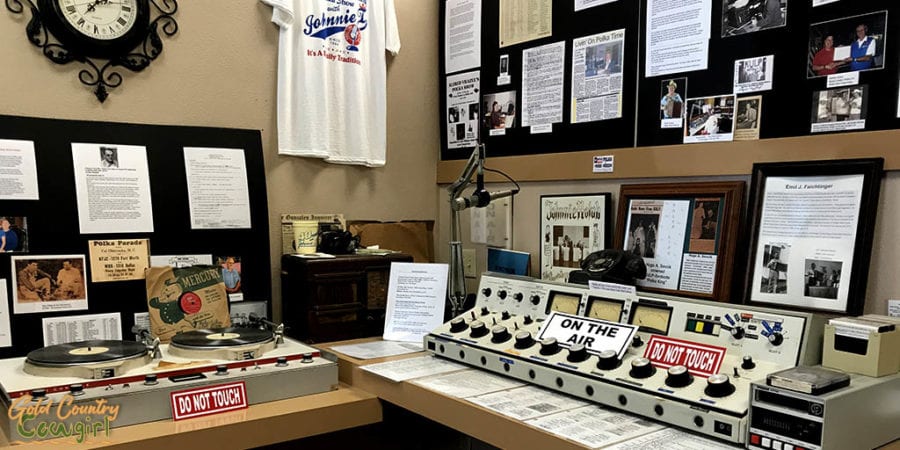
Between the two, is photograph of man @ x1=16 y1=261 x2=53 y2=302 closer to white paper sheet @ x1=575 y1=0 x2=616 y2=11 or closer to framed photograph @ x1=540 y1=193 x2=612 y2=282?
framed photograph @ x1=540 y1=193 x2=612 y2=282

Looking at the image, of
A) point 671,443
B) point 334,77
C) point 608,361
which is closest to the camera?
point 671,443

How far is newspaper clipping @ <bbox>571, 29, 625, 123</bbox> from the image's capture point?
2129 millimetres

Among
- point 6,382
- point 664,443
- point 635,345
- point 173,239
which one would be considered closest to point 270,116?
point 173,239

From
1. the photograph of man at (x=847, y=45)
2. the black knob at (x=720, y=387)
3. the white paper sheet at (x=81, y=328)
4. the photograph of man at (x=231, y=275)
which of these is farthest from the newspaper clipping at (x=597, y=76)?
the white paper sheet at (x=81, y=328)

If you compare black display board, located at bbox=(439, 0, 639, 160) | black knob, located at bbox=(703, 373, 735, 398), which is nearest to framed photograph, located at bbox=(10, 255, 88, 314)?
black display board, located at bbox=(439, 0, 639, 160)

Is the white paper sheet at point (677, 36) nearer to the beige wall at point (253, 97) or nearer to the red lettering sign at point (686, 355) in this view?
the red lettering sign at point (686, 355)

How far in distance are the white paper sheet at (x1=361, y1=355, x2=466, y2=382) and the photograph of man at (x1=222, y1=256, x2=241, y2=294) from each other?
2.14ft

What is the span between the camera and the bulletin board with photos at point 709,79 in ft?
5.19

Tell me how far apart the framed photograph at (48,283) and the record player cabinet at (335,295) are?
65 cm

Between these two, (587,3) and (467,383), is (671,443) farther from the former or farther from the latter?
(587,3)

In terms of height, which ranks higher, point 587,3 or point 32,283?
point 587,3

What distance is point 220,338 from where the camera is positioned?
188 cm

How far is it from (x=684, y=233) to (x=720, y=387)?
2.36ft

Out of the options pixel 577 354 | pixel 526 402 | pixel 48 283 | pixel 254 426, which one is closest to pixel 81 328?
pixel 48 283
